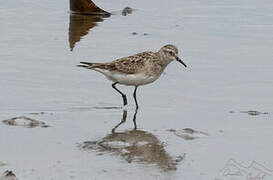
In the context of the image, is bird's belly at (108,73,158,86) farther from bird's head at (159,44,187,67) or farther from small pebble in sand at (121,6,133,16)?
small pebble in sand at (121,6,133,16)

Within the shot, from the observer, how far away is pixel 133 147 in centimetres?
901

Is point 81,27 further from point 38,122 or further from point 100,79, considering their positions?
point 38,122

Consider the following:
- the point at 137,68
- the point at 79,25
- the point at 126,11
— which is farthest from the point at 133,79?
the point at 126,11

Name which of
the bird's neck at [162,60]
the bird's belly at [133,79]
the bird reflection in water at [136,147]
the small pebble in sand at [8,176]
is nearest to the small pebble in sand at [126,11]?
the bird's neck at [162,60]

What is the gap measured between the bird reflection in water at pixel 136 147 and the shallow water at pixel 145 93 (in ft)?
0.11

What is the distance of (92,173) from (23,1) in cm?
1056

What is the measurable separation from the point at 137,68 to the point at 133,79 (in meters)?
0.19

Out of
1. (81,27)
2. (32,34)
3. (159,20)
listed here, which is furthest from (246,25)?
(32,34)

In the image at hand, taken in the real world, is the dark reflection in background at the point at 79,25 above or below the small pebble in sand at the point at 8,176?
above

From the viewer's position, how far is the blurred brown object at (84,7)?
1745 cm

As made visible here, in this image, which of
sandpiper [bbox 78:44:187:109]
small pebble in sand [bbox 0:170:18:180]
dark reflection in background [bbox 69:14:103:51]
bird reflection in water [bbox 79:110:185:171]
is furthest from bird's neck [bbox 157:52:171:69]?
small pebble in sand [bbox 0:170:18:180]

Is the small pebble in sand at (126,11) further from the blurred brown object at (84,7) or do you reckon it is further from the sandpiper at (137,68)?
the sandpiper at (137,68)

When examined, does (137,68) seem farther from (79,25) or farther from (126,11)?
(126,11)

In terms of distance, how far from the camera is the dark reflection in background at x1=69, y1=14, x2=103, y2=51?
14.8m
